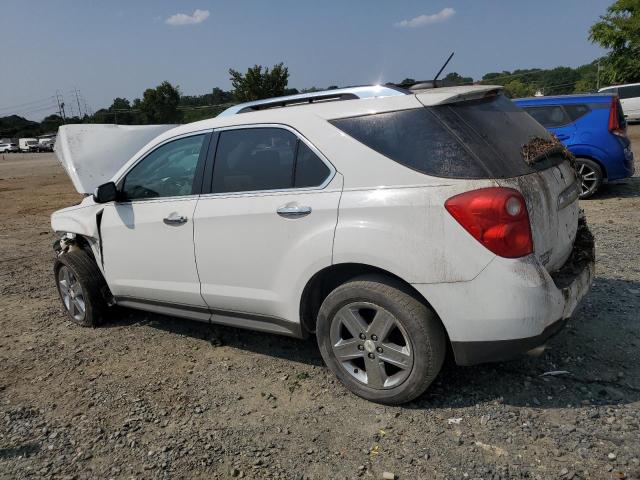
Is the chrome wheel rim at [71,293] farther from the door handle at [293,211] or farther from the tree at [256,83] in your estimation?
the tree at [256,83]

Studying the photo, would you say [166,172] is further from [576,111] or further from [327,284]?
[576,111]

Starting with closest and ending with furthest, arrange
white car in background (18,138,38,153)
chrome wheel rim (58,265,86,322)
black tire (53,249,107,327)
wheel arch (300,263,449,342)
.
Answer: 1. wheel arch (300,263,449,342)
2. black tire (53,249,107,327)
3. chrome wheel rim (58,265,86,322)
4. white car in background (18,138,38,153)

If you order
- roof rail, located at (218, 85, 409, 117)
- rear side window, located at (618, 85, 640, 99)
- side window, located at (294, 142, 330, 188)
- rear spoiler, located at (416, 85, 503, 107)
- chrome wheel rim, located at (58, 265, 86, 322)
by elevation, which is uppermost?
rear side window, located at (618, 85, 640, 99)

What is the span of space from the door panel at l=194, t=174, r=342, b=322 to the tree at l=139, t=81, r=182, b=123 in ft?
198

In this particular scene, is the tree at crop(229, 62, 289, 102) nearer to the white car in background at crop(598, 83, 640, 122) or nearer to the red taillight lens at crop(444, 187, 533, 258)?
the white car in background at crop(598, 83, 640, 122)

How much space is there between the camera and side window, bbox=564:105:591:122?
8.85 m

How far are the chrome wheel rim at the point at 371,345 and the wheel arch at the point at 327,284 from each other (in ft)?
A: 0.61

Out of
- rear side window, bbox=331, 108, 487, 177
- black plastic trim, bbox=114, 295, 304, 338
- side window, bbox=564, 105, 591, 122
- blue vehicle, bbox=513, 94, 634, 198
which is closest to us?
rear side window, bbox=331, 108, 487, 177

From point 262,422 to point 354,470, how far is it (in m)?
0.70

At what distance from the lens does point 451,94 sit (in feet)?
9.61

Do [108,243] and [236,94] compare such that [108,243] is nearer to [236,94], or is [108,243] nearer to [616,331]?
[616,331]

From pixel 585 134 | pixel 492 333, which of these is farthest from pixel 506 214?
pixel 585 134

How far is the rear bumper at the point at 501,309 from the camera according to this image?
2.58 m

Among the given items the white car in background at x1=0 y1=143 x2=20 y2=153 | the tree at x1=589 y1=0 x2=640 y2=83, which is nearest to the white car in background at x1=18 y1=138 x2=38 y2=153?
the white car in background at x1=0 y1=143 x2=20 y2=153
